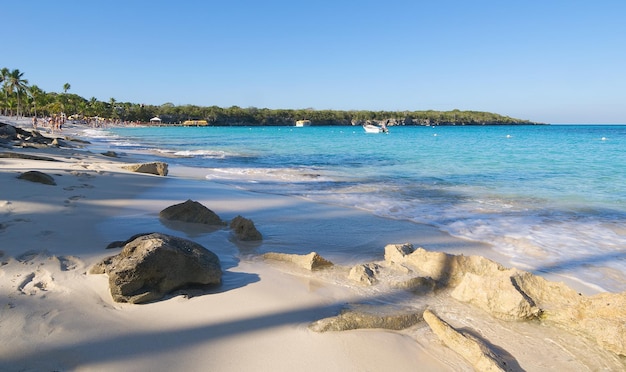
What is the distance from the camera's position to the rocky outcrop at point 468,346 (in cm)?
249

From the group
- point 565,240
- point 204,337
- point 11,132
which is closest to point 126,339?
point 204,337

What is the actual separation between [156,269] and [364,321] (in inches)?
73.8

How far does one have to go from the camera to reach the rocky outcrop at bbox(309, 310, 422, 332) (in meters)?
2.97

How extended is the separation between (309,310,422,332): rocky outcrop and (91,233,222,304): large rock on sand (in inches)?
49.3

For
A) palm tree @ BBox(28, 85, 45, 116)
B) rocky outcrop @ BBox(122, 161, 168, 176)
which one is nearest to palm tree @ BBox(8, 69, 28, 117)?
palm tree @ BBox(28, 85, 45, 116)

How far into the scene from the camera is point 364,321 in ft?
10.00

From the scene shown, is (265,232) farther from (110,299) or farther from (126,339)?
(126,339)

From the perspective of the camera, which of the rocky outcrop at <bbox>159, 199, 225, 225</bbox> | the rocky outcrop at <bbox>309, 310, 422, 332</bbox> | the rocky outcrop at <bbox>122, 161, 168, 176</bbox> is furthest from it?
the rocky outcrop at <bbox>122, 161, 168, 176</bbox>

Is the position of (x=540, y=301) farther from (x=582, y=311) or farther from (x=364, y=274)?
(x=364, y=274)

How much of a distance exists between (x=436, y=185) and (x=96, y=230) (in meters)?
9.97

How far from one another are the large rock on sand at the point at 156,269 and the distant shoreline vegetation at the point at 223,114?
87.3 metres

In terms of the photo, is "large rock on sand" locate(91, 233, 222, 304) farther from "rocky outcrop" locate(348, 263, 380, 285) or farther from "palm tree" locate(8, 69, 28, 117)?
"palm tree" locate(8, 69, 28, 117)

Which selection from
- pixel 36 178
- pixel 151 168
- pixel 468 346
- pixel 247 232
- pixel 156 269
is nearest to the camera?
pixel 468 346

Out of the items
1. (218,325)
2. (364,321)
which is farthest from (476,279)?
(218,325)
